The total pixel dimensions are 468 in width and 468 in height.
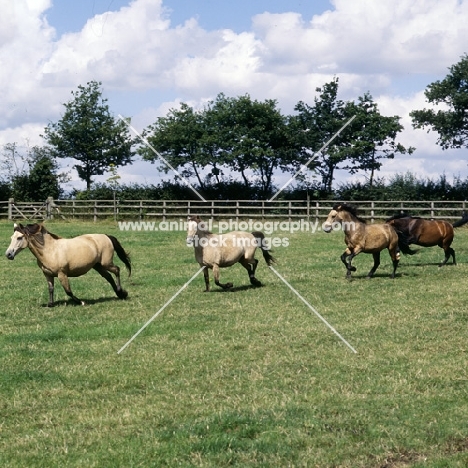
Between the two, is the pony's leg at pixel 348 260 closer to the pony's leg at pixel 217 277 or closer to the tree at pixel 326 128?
the pony's leg at pixel 217 277

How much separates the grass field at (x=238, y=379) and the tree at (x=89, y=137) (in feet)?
134

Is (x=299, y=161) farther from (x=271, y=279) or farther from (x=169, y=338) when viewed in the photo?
(x=169, y=338)

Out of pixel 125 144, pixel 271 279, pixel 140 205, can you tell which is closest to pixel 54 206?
pixel 140 205

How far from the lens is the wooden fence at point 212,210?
37438mm

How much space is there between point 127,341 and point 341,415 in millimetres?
4271

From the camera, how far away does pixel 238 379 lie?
28.0 ft

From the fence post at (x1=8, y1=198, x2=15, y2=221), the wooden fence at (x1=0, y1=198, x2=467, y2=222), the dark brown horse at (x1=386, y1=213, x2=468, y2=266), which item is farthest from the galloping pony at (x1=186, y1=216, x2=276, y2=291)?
the fence post at (x1=8, y1=198, x2=15, y2=221)

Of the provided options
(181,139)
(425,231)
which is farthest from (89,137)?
(425,231)

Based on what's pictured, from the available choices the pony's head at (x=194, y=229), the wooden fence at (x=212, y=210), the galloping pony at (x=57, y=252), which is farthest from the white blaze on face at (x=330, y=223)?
the wooden fence at (x=212, y=210)

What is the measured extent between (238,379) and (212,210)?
30168 millimetres

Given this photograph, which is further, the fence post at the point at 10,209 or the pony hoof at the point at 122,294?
the fence post at the point at 10,209

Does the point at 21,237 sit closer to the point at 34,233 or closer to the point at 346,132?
the point at 34,233

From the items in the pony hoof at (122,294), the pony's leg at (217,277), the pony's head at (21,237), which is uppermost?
the pony's head at (21,237)

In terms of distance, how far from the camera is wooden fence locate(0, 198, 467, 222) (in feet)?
123
